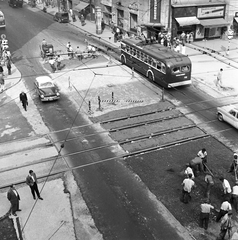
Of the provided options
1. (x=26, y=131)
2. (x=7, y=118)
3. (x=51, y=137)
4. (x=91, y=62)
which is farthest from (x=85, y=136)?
(x=91, y=62)

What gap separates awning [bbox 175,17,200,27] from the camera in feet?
130

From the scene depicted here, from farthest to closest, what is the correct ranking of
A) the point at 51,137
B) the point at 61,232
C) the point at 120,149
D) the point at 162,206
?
1. the point at 51,137
2. the point at 120,149
3. the point at 162,206
4. the point at 61,232

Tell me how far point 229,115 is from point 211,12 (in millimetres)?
24185

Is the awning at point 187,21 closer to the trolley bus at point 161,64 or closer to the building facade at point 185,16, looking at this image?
the building facade at point 185,16

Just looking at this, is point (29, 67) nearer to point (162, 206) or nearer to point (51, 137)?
point (51, 137)

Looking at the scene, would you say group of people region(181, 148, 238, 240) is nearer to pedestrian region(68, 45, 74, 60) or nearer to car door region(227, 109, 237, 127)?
car door region(227, 109, 237, 127)

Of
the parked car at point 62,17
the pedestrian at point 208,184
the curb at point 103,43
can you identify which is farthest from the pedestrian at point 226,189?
the parked car at point 62,17

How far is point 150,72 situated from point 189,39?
1537 centimetres

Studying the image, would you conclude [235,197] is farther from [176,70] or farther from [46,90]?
[46,90]

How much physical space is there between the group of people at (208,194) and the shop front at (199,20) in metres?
26.5

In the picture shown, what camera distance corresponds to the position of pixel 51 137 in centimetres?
2039

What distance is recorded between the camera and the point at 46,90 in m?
25.2

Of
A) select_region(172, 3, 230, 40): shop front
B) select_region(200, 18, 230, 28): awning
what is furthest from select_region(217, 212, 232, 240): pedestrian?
select_region(200, 18, 230, 28): awning

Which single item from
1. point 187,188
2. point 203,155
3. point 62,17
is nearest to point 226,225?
point 187,188
